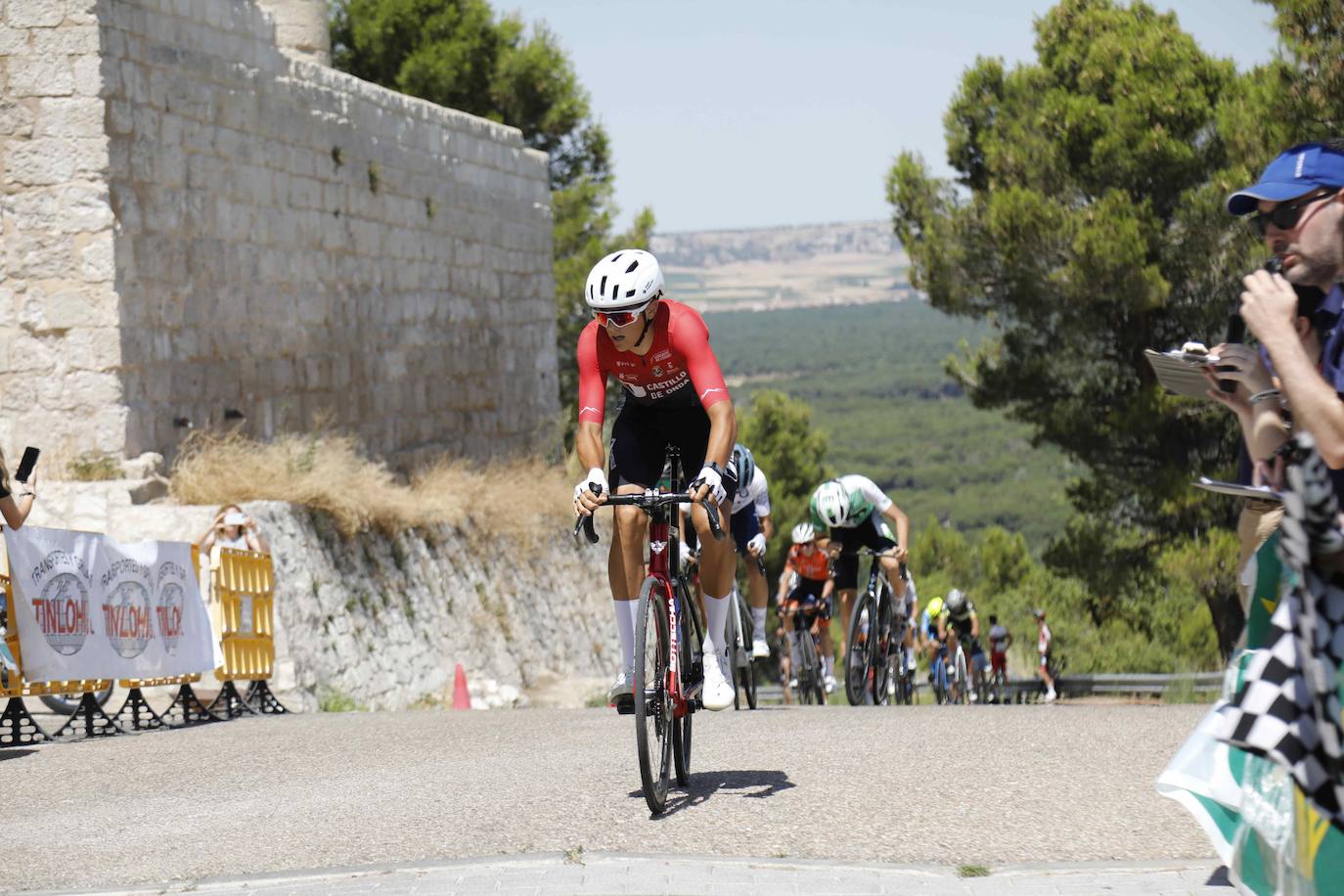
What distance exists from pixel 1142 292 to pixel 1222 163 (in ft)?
7.18

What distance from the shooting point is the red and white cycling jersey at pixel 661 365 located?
699cm

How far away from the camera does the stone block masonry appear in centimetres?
1462

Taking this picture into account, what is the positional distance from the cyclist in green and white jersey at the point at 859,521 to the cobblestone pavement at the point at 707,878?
677cm

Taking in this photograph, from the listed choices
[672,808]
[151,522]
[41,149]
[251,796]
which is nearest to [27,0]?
[41,149]

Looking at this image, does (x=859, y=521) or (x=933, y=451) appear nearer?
(x=859, y=521)

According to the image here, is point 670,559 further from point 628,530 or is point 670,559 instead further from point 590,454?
point 590,454

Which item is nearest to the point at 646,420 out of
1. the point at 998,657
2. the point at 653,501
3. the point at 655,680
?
the point at 653,501

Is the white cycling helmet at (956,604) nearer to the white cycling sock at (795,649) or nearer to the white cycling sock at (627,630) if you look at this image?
the white cycling sock at (795,649)

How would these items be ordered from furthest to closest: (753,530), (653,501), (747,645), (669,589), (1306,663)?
(747,645), (753,530), (669,589), (653,501), (1306,663)

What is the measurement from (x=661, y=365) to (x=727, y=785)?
66.1 inches

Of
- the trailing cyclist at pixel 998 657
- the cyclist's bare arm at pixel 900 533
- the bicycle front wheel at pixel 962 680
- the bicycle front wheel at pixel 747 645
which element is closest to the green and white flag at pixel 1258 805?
the bicycle front wheel at pixel 747 645

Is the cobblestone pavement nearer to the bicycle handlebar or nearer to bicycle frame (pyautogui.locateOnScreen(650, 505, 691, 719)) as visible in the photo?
bicycle frame (pyautogui.locateOnScreen(650, 505, 691, 719))

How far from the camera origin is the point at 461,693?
16.1m

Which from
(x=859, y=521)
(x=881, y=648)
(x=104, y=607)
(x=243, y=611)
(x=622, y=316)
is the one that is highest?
(x=622, y=316)
